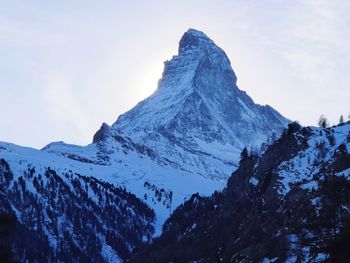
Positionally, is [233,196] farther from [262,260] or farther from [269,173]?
[262,260]

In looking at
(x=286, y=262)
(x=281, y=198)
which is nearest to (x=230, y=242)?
(x=281, y=198)

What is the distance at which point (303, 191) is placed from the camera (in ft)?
456

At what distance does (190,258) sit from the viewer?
182 meters

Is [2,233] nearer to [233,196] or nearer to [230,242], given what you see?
[230,242]

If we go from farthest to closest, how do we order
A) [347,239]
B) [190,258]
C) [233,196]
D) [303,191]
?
[233,196], [190,258], [303,191], [347,239]

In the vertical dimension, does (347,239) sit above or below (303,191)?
below

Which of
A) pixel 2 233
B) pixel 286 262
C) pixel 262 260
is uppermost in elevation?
pixel 262 260

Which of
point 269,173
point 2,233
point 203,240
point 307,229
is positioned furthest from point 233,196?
point 307,229

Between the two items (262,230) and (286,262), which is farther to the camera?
(262,230)

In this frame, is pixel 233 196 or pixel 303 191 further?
pixel 233 196

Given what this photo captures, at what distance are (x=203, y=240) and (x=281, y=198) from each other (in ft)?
144

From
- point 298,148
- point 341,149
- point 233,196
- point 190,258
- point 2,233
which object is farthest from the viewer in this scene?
point 233,196

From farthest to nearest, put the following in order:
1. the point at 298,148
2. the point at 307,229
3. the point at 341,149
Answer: the point at 298,148
the point at 341,149
the point at 307,229

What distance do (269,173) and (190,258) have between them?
29858mm
